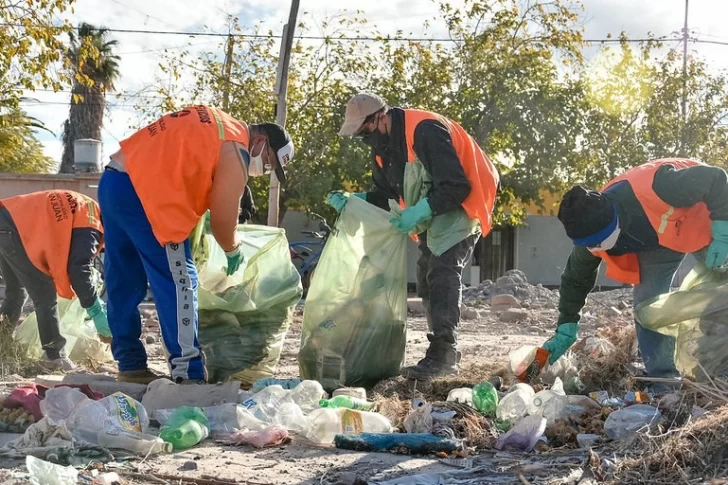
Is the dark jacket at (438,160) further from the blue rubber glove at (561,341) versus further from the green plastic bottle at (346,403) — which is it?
the green plastic bottle at (346,403)

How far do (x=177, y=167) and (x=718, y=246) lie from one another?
88.1 inches

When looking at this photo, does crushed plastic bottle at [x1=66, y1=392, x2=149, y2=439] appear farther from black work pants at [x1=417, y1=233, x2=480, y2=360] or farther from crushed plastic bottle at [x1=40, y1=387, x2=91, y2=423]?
black work pants at [x1=417, y1=233, x2=480, y2=360]

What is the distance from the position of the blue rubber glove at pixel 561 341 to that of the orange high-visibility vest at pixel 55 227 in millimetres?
2495

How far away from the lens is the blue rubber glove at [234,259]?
4.23 meters

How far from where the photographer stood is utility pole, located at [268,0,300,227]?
1030cm

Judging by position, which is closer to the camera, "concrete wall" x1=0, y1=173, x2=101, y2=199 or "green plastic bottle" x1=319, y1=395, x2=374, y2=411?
"green plastic bottle" x1=319, y1=395, x2=374, y2=411

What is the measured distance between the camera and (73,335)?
5.31m

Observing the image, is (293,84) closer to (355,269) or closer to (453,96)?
(453,96)

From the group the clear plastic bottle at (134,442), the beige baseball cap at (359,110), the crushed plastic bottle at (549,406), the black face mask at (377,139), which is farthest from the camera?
the black face mask at (377,139)

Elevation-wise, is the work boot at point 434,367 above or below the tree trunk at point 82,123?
below

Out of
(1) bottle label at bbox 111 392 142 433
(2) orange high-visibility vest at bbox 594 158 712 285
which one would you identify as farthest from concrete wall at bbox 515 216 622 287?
(1) bottle label at bbox 111 392 142 433

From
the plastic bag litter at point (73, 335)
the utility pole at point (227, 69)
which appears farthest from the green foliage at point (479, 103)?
the plastic bag litter at point (73, 335)

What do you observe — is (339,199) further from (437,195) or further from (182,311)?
(182,311)

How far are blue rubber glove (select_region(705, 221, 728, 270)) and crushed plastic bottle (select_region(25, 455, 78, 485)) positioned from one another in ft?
8.47
